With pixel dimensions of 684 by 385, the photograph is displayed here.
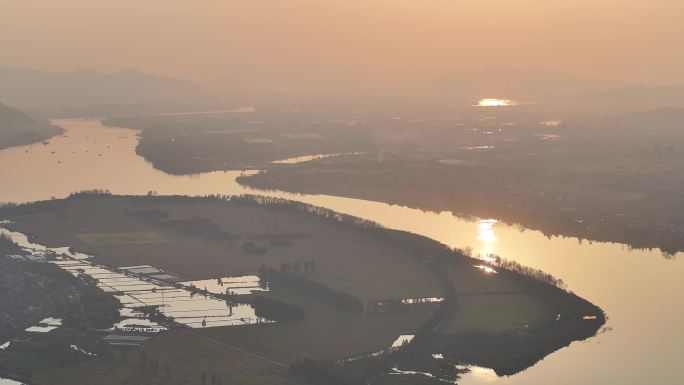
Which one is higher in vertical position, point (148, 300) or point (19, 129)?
point (19, 129)

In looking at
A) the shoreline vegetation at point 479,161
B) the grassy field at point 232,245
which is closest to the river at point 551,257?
the shoreline vegetation at point 479,161

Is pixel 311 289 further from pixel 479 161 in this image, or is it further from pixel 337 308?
pixel 479 161

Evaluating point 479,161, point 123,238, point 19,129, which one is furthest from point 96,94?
point 123,238

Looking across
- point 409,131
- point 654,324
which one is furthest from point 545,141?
point 654,324

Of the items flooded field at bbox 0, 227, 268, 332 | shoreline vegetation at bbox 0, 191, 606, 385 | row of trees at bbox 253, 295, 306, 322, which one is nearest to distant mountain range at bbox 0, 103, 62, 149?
shoreline vegetation at bbox 0, 191, 606, 385

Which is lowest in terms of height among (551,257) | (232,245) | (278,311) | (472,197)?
(278,311)

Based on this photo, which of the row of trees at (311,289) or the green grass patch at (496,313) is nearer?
the green grass patch at (496,313)

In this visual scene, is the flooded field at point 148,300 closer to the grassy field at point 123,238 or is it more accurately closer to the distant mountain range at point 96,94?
the grassy field at point 123,238
